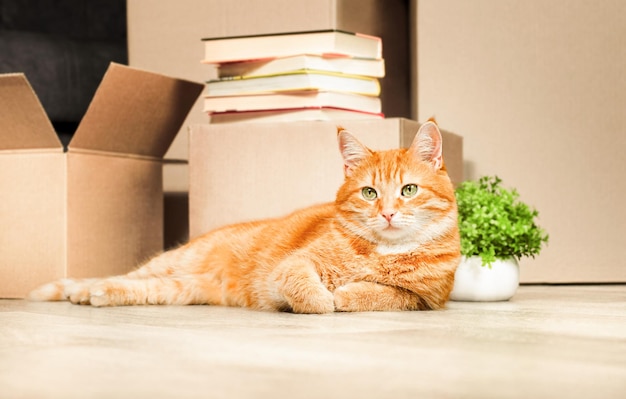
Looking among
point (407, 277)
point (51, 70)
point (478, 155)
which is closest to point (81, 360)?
point (407, 277)

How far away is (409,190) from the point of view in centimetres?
159

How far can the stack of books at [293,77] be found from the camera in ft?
6.41

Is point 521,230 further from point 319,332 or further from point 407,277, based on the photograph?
point 319,332

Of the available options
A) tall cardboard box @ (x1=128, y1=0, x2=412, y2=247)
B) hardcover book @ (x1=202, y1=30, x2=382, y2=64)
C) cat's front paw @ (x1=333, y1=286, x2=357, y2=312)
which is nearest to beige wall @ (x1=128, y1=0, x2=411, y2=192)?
tall cardboard box @ (x1=128, y1=0, x2=412, y2=247)

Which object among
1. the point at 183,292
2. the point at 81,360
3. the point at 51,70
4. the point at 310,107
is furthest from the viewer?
the point at 51,70

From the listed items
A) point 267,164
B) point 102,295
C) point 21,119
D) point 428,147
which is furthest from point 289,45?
point 102,295

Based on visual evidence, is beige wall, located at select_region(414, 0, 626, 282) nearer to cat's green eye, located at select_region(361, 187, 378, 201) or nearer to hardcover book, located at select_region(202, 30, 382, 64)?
hardcover book, located at select_region(202, 30, 382, 64)

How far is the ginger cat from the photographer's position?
1529 mm

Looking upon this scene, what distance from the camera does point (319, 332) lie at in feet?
3.99

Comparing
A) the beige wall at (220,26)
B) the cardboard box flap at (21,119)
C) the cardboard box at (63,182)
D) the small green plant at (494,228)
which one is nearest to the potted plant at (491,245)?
the small green plant at (494,228)

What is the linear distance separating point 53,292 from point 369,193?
0.73 metres

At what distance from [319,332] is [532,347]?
12.3 inches

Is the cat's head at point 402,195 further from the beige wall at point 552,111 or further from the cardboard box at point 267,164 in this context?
Answer: the beige wall at point 552,111

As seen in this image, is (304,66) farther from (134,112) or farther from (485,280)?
(485,280)
